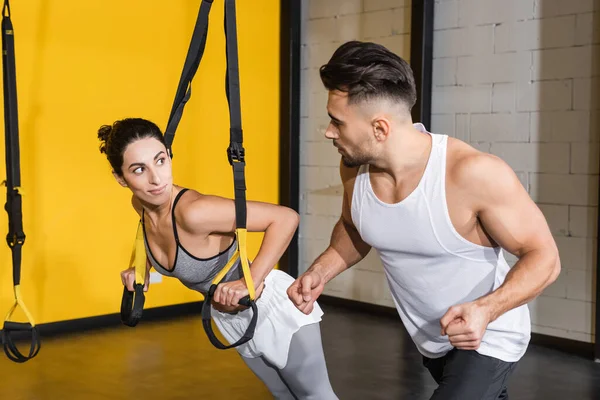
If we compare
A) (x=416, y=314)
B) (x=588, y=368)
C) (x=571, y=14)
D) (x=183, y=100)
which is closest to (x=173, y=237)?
(x=183, y=100)

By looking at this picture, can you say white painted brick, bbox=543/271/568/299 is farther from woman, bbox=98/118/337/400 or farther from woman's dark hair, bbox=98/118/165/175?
woman's dark hair, bbox=98/118/165/175

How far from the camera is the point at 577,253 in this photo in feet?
14.3

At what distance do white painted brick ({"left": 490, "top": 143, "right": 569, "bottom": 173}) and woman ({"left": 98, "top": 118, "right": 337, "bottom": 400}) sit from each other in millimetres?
2388

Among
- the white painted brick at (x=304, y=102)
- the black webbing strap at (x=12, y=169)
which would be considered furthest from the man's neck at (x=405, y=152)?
the white painted brick at (x=304, y=102)

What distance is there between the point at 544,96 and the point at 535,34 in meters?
0.38

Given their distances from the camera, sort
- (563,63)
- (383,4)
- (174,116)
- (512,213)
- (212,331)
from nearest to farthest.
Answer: (512,213), (212,331), (174,116), (563,63), (383,4)

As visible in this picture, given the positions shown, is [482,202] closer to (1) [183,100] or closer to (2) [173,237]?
(1) [183,100]

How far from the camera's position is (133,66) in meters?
5.01

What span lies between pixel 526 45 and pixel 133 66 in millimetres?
2548

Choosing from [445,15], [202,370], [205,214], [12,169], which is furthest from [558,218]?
[12,169]

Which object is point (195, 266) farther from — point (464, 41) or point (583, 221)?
point (464, 41)

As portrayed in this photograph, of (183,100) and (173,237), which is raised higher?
(183,100)

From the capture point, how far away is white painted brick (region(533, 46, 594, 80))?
4.27 m

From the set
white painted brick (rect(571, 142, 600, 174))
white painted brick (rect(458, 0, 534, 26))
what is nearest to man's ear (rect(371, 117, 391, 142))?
white painted brick (rect(571, 142, 600, 174))
